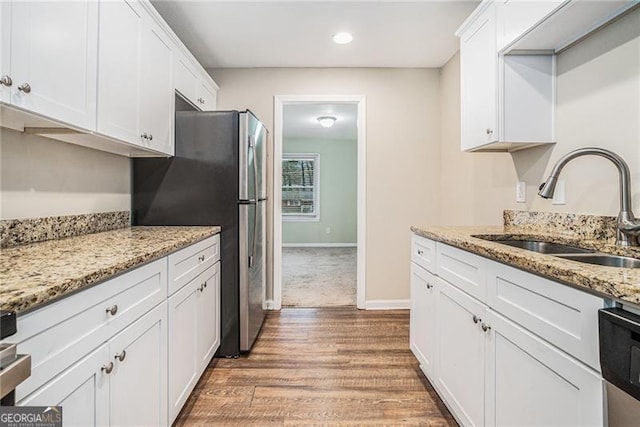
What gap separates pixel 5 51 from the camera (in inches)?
41.3

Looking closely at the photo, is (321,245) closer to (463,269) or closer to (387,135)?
(387,135)

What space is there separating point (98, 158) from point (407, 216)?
263cm

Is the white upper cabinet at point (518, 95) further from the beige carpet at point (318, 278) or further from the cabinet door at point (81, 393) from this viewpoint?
the beige carpet at point (318, 278)

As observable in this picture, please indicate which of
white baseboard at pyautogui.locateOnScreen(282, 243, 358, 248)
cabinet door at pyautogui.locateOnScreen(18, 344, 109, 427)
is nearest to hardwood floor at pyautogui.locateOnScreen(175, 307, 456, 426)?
cabinet door at pyautogui.locateOnScreen(18, 344, 109, 427)

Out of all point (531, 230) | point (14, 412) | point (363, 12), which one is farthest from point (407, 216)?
point (14, 412)

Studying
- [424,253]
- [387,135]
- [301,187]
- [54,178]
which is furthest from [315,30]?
[301,187]

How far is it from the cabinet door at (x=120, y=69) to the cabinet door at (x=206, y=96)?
104cm

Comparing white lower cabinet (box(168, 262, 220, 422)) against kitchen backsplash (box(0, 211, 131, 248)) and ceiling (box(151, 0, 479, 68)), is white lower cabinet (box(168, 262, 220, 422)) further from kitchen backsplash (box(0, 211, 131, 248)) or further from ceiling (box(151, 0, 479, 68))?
ceiling (box(151, 0, 479, 68))

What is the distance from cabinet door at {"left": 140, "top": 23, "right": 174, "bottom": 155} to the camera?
6.32 feet

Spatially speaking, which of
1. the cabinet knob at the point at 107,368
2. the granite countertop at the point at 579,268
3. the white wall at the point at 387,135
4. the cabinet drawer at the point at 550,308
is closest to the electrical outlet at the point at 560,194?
the granite countertop at the point at 579,268

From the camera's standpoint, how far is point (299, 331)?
114 inches

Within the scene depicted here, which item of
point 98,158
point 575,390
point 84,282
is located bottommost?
point 575,390

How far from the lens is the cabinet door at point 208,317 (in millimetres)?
1979

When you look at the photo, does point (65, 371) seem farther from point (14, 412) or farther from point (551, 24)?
point (551, 24)
